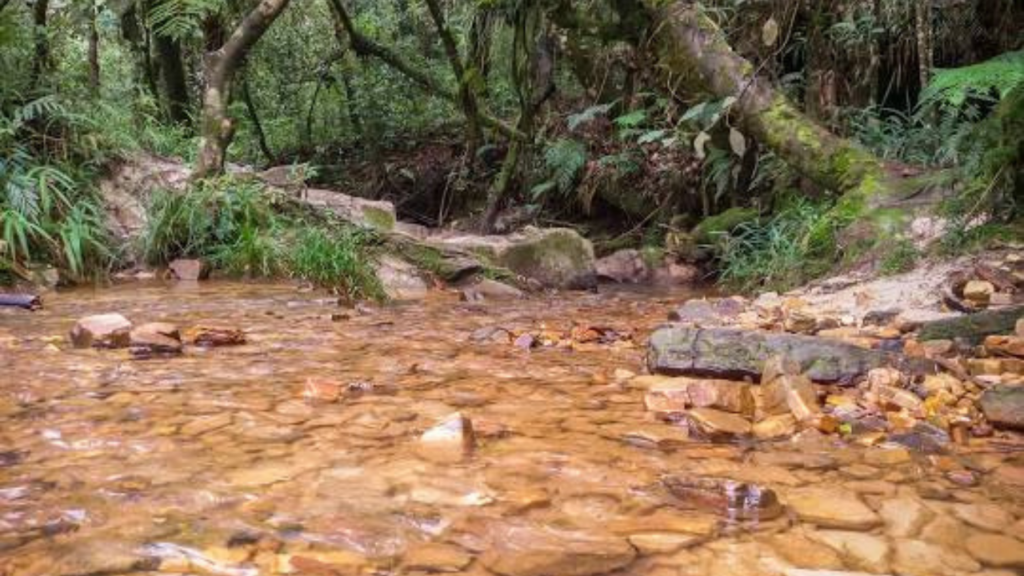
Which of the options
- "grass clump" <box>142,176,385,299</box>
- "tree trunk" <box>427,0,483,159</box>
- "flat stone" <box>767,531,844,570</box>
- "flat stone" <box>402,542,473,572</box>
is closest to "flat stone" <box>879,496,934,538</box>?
"flat stone" <box>767,531,844,570</box>

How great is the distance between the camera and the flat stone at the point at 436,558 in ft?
4.13

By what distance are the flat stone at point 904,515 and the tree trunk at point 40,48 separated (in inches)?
241

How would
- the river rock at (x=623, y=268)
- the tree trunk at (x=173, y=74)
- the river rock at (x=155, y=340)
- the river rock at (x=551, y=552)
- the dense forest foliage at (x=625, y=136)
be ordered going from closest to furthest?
the river rock at (x=551, y=552)
the river rock at (x=155, y=340)
the dense forest foliage at (x=625, y=136)
the river rock at (x=623, y=268)
the tree trunk at (x=173, y=74)

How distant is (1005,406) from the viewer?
6.29ft

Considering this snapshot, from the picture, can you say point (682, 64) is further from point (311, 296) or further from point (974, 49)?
point (311, 296)

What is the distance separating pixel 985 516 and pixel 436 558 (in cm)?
90

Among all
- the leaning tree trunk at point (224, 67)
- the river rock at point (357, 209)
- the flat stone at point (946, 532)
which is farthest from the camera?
the river rock at point (357, 209)

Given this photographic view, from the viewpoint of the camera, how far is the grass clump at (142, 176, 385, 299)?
17.2 feet

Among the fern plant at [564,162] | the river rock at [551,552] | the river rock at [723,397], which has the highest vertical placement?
the fern plant at [564,162]

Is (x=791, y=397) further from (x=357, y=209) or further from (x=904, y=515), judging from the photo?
(x=357, y=209)

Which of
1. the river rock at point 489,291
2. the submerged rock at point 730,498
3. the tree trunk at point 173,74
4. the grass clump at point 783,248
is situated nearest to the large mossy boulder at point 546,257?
the river rock at point 489,291

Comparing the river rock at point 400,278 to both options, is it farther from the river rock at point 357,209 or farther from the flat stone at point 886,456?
the flat stone at point 886,456

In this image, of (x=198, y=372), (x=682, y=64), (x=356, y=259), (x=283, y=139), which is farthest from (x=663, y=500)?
(x=283, y=139)

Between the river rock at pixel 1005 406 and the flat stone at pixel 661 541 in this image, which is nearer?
the flat stone at pixel 661 541
